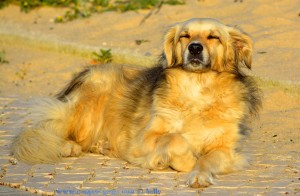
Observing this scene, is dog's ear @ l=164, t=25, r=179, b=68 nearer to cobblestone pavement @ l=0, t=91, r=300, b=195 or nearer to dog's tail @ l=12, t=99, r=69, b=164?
cobblestone pavement @ l=0, t=91, r=300, b=195

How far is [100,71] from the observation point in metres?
8.63

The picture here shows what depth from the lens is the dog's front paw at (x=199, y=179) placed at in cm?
664

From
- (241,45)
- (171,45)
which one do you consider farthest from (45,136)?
(241,45)

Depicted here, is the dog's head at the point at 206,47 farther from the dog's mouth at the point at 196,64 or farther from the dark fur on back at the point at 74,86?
the dark fur on back at the point at 74,86

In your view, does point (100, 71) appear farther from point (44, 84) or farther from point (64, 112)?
point (44, 84)

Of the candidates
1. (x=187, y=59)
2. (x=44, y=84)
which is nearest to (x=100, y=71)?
(x=187, y=59)

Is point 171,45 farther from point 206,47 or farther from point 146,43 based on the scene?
point 146,43

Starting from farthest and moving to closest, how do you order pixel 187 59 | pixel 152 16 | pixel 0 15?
pixel 0 15, pixel 152 16, pixel 187 59

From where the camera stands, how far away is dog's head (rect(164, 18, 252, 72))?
737 cm

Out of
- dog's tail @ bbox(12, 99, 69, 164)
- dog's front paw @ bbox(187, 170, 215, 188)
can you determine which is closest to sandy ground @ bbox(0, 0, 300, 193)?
dog's front paw @ bbox(187, 170, 215, 188)

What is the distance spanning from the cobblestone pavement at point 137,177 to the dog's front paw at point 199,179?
0.06 meters

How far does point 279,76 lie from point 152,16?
354 cm

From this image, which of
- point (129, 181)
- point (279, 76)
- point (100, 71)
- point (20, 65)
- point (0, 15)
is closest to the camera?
point (129, 181)

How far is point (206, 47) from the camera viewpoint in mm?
7395
